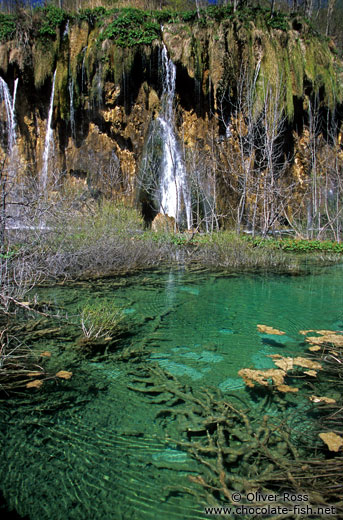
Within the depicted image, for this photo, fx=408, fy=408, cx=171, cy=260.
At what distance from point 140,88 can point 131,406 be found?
1695 centimetres

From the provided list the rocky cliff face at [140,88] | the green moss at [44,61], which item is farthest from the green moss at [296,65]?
the green moss at [44,61]

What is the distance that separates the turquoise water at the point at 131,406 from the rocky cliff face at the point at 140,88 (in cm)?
1209

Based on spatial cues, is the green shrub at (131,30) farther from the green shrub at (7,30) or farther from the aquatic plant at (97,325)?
the aquatic plant at (97,325)

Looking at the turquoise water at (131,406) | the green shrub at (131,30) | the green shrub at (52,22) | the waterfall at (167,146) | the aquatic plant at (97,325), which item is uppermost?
the green shrub at (52,22)

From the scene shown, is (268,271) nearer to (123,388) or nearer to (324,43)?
(123,388)

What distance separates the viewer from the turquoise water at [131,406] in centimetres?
213

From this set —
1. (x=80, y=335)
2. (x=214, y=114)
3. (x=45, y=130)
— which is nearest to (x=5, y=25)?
(x=45, y=130)

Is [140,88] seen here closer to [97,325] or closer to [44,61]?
[44,61]

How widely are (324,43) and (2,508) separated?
21983 mm

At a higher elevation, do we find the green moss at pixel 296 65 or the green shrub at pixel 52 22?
the green shrub at pixel 52 22

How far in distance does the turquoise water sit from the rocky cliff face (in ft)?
39.7

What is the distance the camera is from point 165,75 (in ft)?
56.9

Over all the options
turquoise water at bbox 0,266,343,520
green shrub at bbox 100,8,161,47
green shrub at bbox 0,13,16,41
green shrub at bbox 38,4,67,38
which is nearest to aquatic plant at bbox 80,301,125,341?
turquoise water at bbox 0,266,343,520

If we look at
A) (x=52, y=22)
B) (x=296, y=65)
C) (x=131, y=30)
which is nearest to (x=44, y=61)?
(x=52, y=22)
